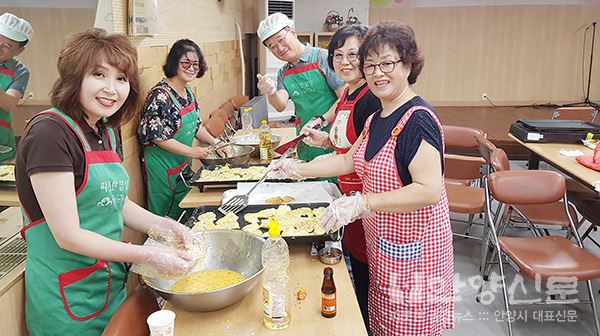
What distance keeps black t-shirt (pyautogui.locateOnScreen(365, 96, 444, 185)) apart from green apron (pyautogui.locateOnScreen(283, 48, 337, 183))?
1.17 m

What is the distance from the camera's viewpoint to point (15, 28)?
5.41ft

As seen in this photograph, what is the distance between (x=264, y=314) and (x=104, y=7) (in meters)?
1.63

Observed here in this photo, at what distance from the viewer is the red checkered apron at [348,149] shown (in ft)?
6.86

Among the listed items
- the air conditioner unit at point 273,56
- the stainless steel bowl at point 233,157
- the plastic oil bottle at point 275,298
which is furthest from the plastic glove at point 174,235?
the air conditioner unit at point 273,56

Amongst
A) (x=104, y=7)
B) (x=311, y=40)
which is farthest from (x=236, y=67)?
(x=104, y=7)

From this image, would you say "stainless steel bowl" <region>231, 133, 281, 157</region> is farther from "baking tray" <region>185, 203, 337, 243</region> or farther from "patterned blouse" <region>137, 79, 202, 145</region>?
"baking tray" <region>185, 203, 337, 243</region>

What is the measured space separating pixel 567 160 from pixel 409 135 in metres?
2.37

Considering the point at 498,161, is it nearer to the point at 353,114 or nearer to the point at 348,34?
the point at 353,114

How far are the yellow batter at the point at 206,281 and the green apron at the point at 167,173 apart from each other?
1274mm

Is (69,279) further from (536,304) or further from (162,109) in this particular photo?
(536,304)

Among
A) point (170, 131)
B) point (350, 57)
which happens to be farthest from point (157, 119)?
point (350, 57)

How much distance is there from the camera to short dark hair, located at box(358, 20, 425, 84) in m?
1.59

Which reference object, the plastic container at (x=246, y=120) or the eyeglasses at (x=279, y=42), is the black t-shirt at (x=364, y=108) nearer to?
the eyeglasses at (x=279, y=42)

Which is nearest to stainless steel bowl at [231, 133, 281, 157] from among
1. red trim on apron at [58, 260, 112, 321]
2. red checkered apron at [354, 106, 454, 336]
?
red checkered apron at [354, 106, 454, 336]
